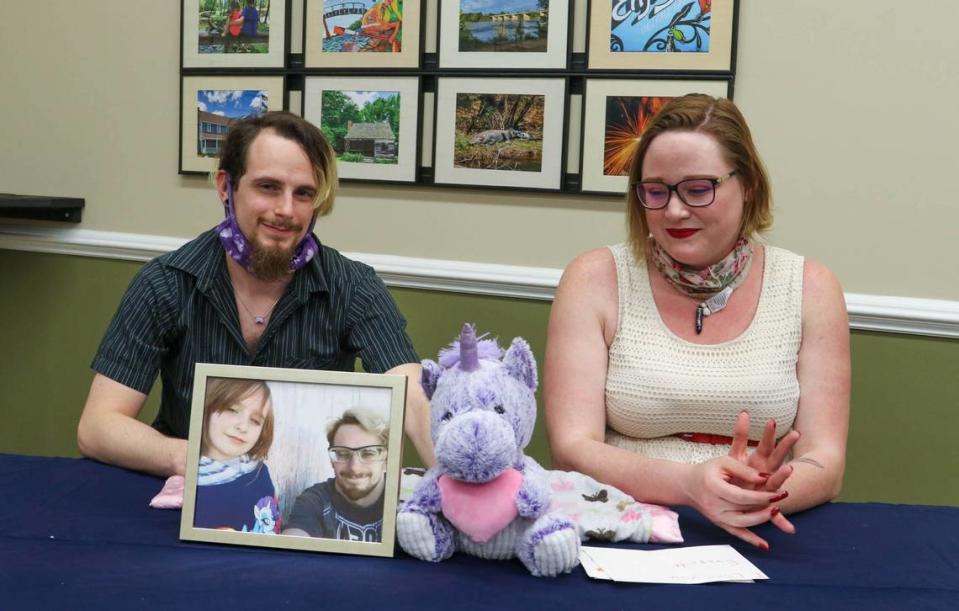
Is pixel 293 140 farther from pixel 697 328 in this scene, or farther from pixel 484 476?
pixel 484 476

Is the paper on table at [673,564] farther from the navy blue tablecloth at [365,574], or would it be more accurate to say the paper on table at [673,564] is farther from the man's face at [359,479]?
the man's face at [359,479]

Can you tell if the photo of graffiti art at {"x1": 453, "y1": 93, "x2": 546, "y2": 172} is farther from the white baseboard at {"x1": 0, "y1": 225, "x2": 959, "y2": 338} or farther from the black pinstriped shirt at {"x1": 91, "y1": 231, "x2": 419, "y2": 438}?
the black pinstriped shirt at {"x1": 91, "y1": 231, "x2": 419, "y2": 438}

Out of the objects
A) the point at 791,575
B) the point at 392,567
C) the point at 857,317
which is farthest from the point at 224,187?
the point at 857,317

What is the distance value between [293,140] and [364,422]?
2.60 ft

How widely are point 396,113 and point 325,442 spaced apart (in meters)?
1.67

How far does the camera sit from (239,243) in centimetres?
170

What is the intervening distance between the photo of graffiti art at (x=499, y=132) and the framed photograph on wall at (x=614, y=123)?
14 cm

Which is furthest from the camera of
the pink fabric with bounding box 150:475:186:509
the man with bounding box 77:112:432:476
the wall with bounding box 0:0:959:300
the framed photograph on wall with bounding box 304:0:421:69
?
the framed photograph on wall with bounding box 304:0:421:69

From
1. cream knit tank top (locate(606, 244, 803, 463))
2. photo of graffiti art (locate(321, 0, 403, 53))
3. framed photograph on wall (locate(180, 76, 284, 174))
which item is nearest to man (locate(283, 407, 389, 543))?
cream knit tank top (locate(606, 244, 803, 463))

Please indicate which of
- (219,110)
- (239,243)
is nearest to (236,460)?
(239,243)

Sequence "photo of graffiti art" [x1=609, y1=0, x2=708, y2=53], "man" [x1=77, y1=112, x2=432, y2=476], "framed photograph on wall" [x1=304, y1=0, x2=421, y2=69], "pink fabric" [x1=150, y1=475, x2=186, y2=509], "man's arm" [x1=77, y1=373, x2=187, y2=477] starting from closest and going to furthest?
"pink fabric" [x1=150, y1=475, x2=186, y2=509]
"man's arm" [x1=77, y1=373, x2=187, y2=477]
"man" [x1=77, y1=112, x2=432, y2=476]
"photo of graffiti art" [x1=609, y1=0, x2=708, y2=53]
"framed photograph on wall" [x1=304, y1=0, x2=421, y2=69]

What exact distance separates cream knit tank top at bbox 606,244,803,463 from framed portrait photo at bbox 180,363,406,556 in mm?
627

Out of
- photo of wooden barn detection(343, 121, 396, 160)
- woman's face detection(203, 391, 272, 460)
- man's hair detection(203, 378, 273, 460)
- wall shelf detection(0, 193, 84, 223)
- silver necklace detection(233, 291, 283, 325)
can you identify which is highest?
photo of wooden barn detection(343, 121, 396, 160)

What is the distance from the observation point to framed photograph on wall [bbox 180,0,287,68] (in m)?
2.72
